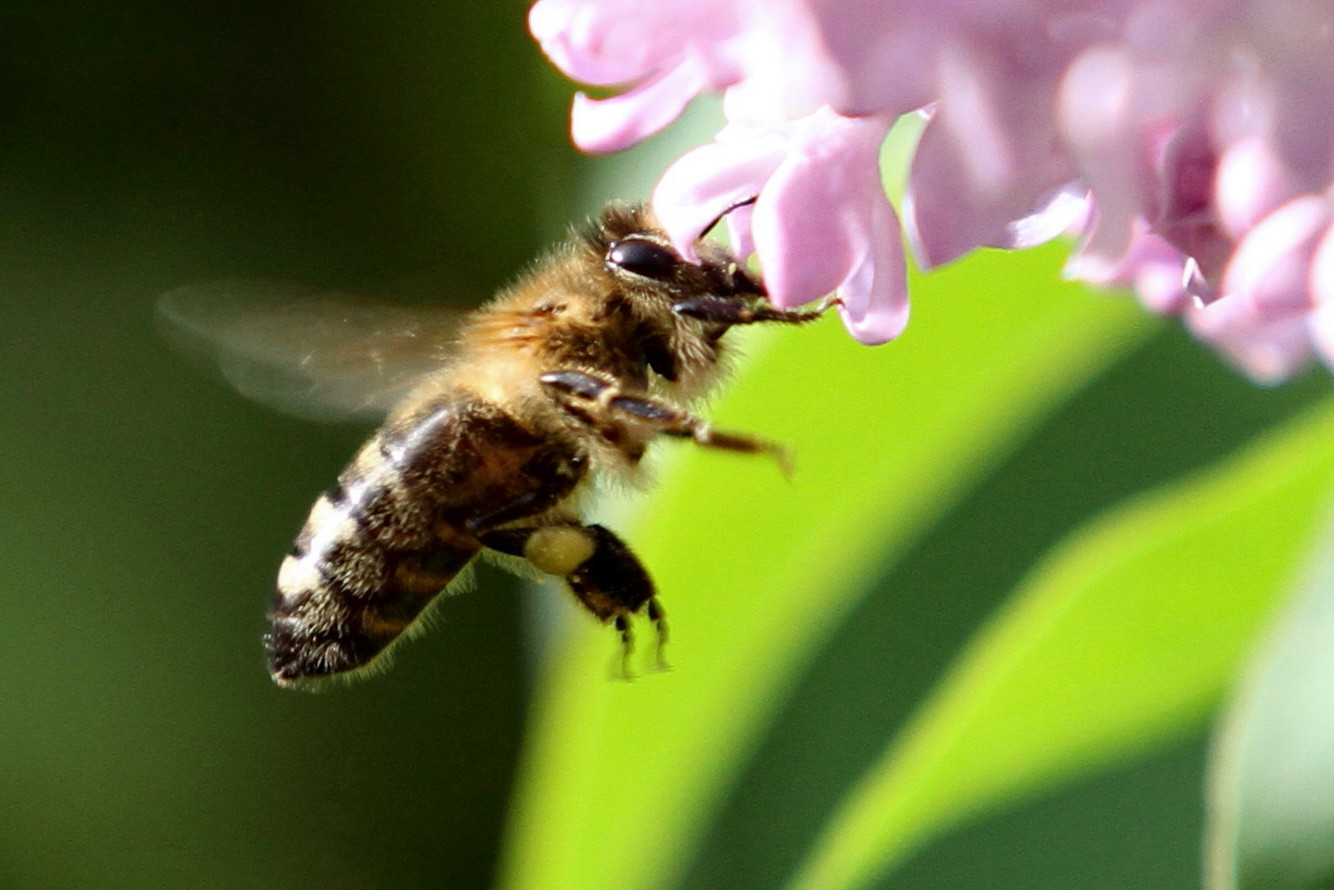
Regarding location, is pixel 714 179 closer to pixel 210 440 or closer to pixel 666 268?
pixel 666 268

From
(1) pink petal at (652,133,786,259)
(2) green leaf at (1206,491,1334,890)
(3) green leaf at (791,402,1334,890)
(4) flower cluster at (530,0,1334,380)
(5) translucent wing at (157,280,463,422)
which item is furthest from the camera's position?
(3) green leaf at (791,402,1334,890)

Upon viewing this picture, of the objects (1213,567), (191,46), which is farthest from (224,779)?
(1213,567)

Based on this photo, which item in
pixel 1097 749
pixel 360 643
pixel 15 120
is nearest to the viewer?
pixel 360 643

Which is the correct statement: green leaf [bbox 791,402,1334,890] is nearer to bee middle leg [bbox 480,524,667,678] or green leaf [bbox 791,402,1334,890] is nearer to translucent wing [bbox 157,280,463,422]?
bee middle leg [bbox 480,524,667,678]

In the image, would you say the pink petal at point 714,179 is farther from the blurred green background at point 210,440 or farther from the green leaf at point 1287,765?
the blurred green background at point 210,440

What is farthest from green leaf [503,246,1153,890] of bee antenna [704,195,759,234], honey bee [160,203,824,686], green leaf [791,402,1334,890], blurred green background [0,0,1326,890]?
blurred green background [0,0,1326,890]

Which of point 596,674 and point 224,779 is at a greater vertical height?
point 224,779

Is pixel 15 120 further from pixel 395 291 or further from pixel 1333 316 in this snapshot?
pixel 1333 316

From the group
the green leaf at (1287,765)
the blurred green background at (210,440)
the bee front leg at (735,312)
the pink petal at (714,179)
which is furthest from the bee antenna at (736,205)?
the blurred green background at (210,440)
